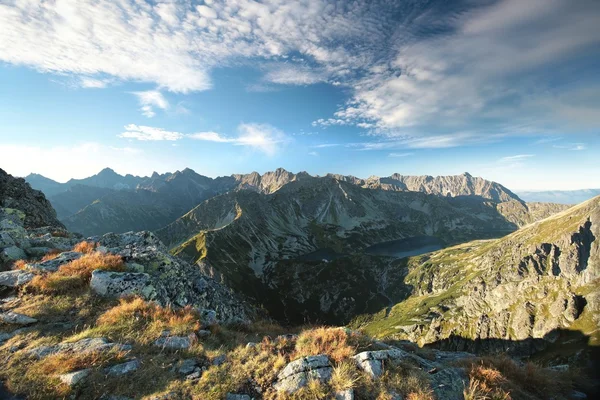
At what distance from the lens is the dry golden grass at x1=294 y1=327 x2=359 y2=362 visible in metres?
9.84

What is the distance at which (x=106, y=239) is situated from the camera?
22.8 m

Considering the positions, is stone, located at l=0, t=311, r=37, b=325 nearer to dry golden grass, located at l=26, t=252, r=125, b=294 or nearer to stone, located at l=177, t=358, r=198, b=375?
dry golden grass, located at l=26, t=252, r=125, b=294

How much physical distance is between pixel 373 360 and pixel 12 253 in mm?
23581

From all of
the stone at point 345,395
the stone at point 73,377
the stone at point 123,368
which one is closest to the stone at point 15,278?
the stone at point 73,377

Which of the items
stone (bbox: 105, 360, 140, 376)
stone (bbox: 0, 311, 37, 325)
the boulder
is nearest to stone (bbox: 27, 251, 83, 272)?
the boulder

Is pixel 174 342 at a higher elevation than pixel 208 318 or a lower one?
higher

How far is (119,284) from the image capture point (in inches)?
578

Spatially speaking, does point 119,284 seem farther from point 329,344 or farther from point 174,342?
point 329,344

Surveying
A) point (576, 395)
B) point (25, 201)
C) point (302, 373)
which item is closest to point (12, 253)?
point (302, 373)

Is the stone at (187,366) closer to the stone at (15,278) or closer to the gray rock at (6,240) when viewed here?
the stone at (15,278)

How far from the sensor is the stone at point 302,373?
866cm

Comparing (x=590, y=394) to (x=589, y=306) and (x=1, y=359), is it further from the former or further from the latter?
(x=589, y=306)

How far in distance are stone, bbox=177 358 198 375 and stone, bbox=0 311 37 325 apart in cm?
744

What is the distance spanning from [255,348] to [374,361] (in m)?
4.87
